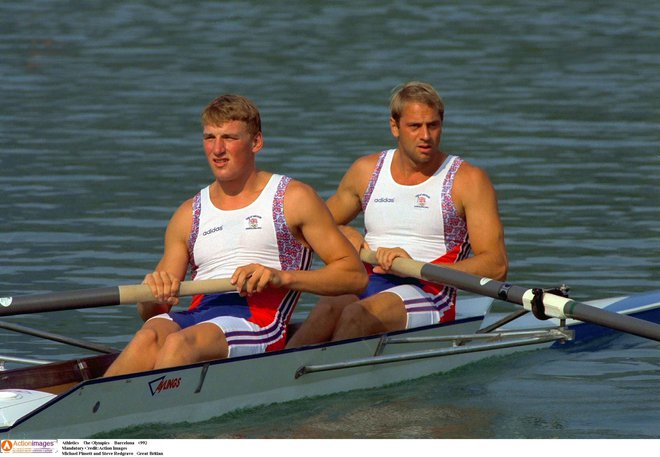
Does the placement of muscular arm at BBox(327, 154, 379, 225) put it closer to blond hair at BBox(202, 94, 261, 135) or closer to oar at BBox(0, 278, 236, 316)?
blond hair at BBox(202, 94, 261, 135)

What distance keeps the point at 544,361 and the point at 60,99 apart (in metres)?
12.8

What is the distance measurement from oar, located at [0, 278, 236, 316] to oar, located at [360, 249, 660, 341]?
140cm

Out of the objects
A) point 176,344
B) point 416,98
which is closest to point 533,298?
point 416,98

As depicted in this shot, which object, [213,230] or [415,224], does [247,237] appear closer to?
[213,230]

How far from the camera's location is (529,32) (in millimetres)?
28422

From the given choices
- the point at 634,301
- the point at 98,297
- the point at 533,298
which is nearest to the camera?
the point at 98,297

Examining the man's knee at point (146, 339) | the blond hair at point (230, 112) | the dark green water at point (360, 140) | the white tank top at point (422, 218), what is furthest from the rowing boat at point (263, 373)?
the blond hair at point (230, 112)

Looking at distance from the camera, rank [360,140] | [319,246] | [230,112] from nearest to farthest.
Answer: [230,112] → [319,246] → [360,140]

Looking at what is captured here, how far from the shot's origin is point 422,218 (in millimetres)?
9688

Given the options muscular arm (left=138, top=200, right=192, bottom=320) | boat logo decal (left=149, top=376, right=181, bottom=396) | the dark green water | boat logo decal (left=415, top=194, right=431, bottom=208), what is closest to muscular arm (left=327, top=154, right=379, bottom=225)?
boat logo decal (left=415, top=194, right=431, bottom=208)

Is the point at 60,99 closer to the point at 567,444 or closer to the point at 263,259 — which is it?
the point at 263,259

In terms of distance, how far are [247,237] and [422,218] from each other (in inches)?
64.4

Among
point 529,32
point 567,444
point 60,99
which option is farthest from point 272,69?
point 567,444

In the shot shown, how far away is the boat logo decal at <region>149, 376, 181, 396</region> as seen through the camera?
7809 mm
